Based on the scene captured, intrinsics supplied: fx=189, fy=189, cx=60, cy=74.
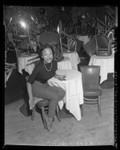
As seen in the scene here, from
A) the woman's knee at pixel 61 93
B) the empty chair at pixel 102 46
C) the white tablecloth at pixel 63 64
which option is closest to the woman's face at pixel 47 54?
the woman's knee at pixel 61 93

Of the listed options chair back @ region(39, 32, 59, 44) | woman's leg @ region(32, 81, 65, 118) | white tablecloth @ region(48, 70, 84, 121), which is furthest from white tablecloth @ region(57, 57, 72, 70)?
woman's leg @ region(32, 81, 65, 118)

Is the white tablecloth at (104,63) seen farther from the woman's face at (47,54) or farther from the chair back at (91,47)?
the woman's face at (47,54)

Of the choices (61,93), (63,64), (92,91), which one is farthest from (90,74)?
(63,64)

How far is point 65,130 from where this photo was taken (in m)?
3.04

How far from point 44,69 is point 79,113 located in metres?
0.98

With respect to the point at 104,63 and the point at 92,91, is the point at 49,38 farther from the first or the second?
the point at 92,91

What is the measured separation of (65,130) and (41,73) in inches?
39.4

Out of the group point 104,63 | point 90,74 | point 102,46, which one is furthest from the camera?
point 102,46

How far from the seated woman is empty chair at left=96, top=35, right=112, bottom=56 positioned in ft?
6.04

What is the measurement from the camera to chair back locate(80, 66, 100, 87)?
363 centimetres

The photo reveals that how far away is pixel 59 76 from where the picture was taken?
321cm

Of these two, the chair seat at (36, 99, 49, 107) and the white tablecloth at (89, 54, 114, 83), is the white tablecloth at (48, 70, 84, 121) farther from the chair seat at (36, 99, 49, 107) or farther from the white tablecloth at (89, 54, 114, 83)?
the white tablecloth at (89, 54, 114, 83)

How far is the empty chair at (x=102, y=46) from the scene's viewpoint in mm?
4600
